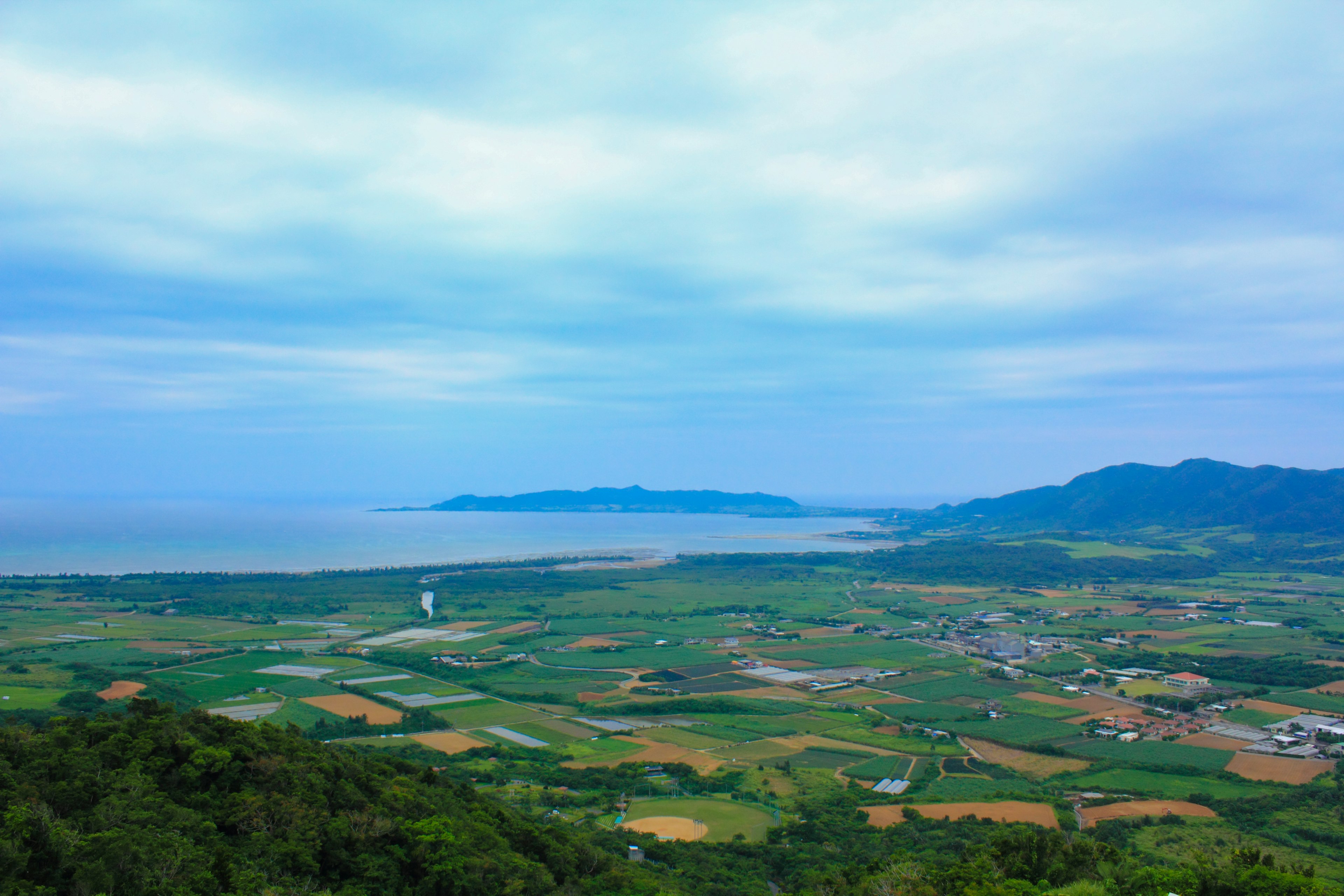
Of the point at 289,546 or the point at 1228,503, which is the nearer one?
the point at 289,546

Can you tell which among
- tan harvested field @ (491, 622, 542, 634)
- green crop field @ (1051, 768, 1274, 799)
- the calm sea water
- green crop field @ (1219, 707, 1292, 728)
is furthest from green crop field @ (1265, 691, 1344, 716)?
the calm sea water

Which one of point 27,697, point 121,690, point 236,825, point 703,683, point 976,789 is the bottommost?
point 703,683

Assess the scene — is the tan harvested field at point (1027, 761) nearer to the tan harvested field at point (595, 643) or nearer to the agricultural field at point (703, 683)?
the agricultural field at point (703, 683)

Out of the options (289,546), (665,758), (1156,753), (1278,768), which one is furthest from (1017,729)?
(289,546)

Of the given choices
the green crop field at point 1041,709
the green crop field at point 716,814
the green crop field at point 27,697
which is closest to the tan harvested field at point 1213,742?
the green crop field at point 1041,709

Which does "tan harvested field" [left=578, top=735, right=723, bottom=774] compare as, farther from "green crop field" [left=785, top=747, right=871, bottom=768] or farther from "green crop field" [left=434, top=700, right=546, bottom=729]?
"green crop field" [left=434, top=700, right=546, bottom=729]

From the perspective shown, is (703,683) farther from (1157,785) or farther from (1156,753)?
(1157,785)
